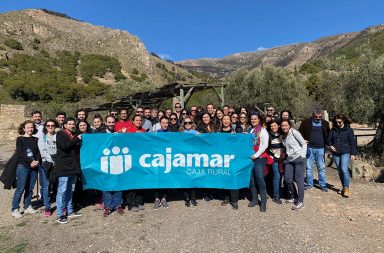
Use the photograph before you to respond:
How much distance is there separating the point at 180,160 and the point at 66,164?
2.17 metres

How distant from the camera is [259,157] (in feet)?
21.8

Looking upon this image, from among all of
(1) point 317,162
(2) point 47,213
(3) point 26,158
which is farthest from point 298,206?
(3) point 26,158

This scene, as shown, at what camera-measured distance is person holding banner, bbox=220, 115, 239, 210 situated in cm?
676

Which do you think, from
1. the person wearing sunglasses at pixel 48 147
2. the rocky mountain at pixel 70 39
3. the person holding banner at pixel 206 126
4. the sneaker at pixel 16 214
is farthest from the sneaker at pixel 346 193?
the rocky mountain at pixel 70 39

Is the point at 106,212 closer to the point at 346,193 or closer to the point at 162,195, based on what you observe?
the point at 162,195

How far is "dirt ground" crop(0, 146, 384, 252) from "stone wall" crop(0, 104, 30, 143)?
21.2 meters

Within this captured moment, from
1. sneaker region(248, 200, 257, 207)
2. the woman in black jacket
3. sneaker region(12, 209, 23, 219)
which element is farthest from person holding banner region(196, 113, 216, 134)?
sneaker region(12, 209, 23, 219)

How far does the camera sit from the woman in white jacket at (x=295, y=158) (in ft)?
21.7

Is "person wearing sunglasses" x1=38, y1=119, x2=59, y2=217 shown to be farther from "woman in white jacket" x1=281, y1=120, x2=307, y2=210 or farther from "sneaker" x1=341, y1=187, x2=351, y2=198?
"sneaker" x1=341, y1=187, x2=351, y2=198

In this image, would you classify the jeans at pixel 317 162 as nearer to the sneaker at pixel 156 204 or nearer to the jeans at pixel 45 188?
the sneaker at pixel 156 204

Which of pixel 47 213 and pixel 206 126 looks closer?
pixel 47 213

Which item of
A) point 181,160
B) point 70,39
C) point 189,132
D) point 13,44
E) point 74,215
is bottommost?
point 74,215

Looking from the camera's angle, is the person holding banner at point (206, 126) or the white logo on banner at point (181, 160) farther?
the person holding banner at point (206, 126)

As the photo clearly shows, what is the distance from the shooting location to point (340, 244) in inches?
201
